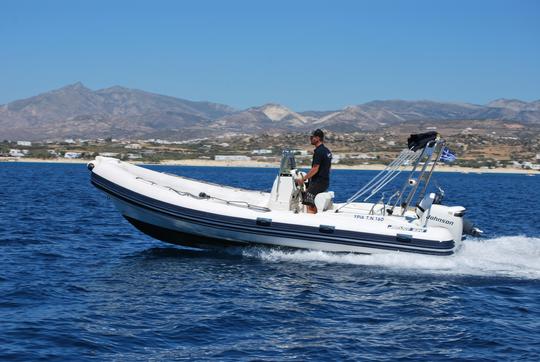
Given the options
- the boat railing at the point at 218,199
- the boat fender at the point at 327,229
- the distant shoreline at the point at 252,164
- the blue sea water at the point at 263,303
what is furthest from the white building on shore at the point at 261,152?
the boat fender at the point at 327,229

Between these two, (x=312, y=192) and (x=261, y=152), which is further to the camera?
(x=261, y=152)

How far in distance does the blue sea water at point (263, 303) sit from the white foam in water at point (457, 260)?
0.03 m

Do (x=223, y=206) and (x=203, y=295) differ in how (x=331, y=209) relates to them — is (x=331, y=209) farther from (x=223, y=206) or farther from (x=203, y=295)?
(x=203, y=295)

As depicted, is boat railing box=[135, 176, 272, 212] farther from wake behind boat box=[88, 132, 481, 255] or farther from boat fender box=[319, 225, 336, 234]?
boat fender box=[319, 225, 336, 234]

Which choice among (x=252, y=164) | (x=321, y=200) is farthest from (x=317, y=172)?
(x=252, y=164)

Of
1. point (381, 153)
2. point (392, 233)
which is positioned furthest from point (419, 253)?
point (381, 153)

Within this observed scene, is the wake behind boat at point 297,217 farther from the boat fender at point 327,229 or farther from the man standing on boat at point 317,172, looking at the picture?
the man standing on boat at point 317,172

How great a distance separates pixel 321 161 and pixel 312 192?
0.77 meters

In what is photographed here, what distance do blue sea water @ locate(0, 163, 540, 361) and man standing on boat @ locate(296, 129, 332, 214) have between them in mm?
1255

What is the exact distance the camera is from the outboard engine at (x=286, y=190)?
16.4 meters

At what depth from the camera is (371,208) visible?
1700 centimetres

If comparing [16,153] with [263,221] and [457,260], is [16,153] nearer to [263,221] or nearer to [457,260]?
[263,221]

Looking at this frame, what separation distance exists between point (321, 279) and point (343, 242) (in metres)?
1.65

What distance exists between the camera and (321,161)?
15953 millimetres
